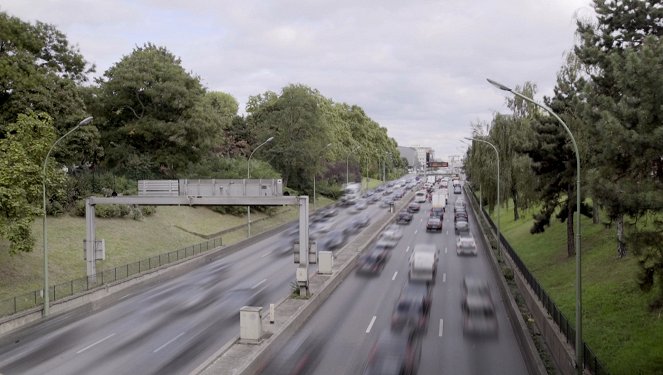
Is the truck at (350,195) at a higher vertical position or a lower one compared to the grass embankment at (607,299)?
higher

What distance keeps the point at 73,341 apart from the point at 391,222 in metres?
46.1

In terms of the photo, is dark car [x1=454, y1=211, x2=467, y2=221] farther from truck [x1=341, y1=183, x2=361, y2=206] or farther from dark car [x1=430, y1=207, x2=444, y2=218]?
truck [x1=341, y1=183, x2=361, y2=206]

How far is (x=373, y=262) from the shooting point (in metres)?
39.7

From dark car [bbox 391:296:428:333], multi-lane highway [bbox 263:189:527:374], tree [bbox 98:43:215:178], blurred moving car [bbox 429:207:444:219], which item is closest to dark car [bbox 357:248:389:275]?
multi-lane highway [bbox 263:189:527:374]

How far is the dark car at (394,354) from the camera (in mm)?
17969

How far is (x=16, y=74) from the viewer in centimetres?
3309

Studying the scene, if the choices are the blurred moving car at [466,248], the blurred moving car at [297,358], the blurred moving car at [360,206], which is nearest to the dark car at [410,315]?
the blurred moving car at [297,358]

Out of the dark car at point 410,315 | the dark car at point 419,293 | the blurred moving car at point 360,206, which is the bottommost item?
the dark car at point 419,293

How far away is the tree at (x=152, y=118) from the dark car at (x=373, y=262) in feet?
77.9

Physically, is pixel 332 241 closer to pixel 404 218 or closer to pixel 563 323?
pixel 404 218

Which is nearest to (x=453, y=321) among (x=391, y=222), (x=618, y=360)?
(x=618, y=360)

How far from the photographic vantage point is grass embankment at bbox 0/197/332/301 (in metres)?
30.2

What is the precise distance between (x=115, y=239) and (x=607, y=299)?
108 ft

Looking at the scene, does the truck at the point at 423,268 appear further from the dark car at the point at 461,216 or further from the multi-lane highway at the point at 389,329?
the dark car at the point at 461,216
